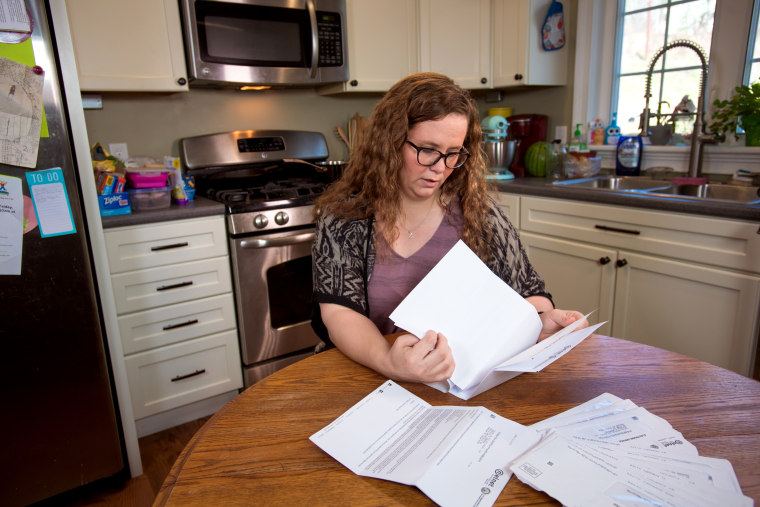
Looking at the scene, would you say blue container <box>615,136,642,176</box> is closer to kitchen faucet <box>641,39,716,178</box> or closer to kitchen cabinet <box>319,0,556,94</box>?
kitchen faucet <box>641,39,716,178</box>

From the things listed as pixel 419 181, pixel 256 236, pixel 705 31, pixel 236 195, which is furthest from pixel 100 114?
pixel 705 31

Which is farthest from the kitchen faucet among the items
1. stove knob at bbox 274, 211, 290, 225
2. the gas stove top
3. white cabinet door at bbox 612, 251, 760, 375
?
stove knob at bbox 274, 211, 290, 225

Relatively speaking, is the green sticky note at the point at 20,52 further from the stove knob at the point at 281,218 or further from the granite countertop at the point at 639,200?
the granite countertop at the point at 639,200

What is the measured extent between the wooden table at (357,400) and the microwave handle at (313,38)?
191 cm

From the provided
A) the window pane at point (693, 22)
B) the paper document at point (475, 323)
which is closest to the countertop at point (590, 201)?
the window pane at point (693, 22)

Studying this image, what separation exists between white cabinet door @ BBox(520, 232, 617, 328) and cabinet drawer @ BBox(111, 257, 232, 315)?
4.71 ft

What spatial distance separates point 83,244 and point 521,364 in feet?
4.47

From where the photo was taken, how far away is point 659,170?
2.49 meters

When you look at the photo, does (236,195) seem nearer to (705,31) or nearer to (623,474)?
(623,474)

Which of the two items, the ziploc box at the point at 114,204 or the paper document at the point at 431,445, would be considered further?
the ziploc box at the point at 114,204

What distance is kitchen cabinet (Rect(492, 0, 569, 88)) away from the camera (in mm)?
2695

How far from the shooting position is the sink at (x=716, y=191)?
207 cm

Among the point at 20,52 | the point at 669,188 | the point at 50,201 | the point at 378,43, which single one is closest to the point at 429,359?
the point at 50,201

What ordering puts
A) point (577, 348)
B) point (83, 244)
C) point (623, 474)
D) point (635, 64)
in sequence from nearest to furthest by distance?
1. point (623, 474)
2. point (577, 348)
3. point (83, 244)
4. point (635, 64)
